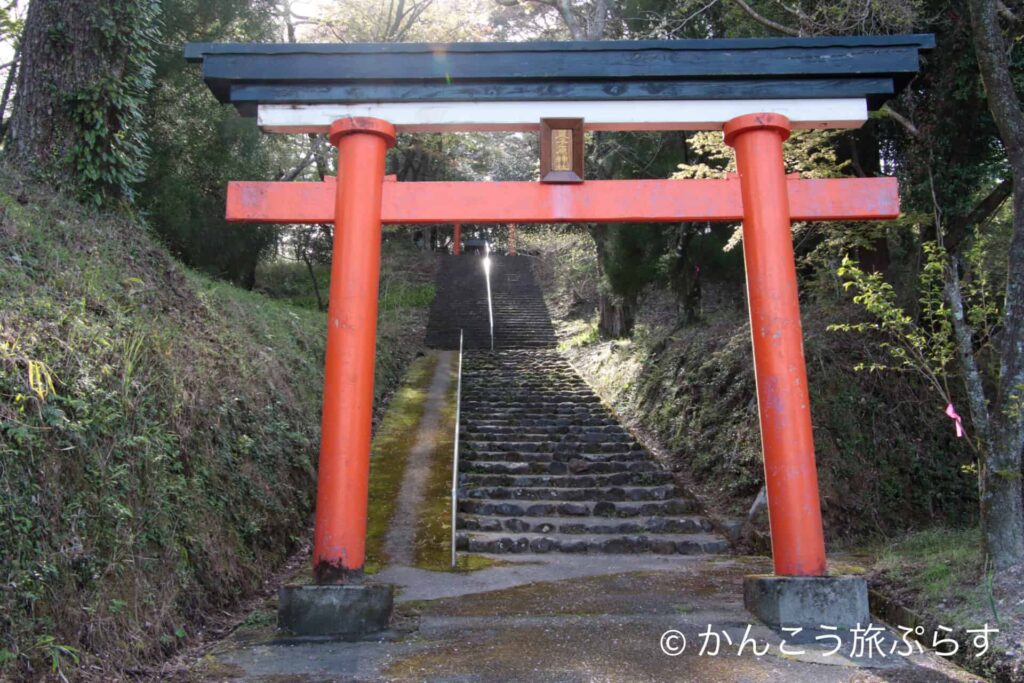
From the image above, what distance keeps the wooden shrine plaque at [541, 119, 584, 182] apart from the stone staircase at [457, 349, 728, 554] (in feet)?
12.6

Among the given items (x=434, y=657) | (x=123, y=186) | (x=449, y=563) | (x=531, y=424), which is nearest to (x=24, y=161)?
(x=123, y=186)

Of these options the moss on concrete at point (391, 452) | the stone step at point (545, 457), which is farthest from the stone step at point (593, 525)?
the stone step at point (545, 457)

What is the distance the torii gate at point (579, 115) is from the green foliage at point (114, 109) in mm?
2401

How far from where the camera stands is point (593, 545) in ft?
25.3

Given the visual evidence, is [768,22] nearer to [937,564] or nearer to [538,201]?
[538,201]

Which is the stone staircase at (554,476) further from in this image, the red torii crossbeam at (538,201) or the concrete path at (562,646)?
the red torii crossbeam at (538,201)

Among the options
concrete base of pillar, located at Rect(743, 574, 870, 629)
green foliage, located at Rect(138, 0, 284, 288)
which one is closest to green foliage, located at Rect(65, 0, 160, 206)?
green foliage, located at Rect(138, 0, 284, 288)

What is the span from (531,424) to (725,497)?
366 centimetres

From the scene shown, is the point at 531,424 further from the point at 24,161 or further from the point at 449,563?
the point at 24,161

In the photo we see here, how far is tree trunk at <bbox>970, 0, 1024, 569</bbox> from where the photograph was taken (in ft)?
17.6

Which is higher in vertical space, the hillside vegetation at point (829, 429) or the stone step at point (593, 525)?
the hillside vegetation at point (829, 429)

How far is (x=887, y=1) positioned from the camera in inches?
313

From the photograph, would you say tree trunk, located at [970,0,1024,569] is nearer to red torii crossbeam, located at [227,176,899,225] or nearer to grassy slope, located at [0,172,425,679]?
red torii crossbeam, located at [227,176,899,225]

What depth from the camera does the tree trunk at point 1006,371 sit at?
17.6 ft
